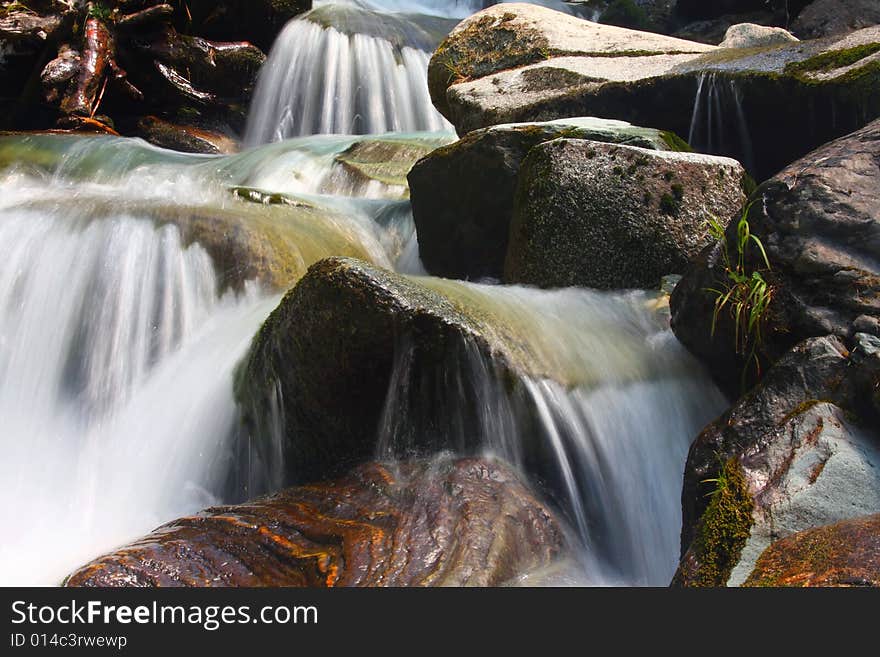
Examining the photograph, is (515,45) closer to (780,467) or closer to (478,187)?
(478,187)

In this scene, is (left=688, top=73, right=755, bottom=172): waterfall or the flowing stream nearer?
the flowing stream

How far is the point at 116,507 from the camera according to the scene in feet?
12.7

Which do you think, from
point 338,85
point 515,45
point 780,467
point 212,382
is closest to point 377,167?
point 515,45

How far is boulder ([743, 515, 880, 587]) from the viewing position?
204cm

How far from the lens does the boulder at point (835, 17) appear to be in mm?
13070

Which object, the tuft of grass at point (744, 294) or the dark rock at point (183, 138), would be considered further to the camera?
the dark rock at point (183, 138)

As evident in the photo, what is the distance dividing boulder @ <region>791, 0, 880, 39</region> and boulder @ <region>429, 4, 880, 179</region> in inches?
266

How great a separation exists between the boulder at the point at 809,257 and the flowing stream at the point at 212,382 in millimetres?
393

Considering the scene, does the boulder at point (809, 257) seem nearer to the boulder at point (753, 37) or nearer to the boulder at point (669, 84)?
the boulder at point (669, 84)

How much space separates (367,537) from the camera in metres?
2.88

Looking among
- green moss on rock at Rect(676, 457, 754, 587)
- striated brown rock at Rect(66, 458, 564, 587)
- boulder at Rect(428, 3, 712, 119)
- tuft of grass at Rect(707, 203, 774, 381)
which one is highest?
boulder at Rect(428, 3, 712, 119)

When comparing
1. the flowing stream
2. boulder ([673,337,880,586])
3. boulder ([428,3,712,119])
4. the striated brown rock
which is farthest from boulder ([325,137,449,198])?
boulder ([673,337,880,586])

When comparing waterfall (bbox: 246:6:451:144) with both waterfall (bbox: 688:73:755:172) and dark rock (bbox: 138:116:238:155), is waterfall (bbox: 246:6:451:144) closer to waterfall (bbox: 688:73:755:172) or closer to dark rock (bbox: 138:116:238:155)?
dark rock (bbox: 138:116:238:155)

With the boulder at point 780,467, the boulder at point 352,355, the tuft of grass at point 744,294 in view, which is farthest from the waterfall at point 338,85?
the boulder at point 780,467
